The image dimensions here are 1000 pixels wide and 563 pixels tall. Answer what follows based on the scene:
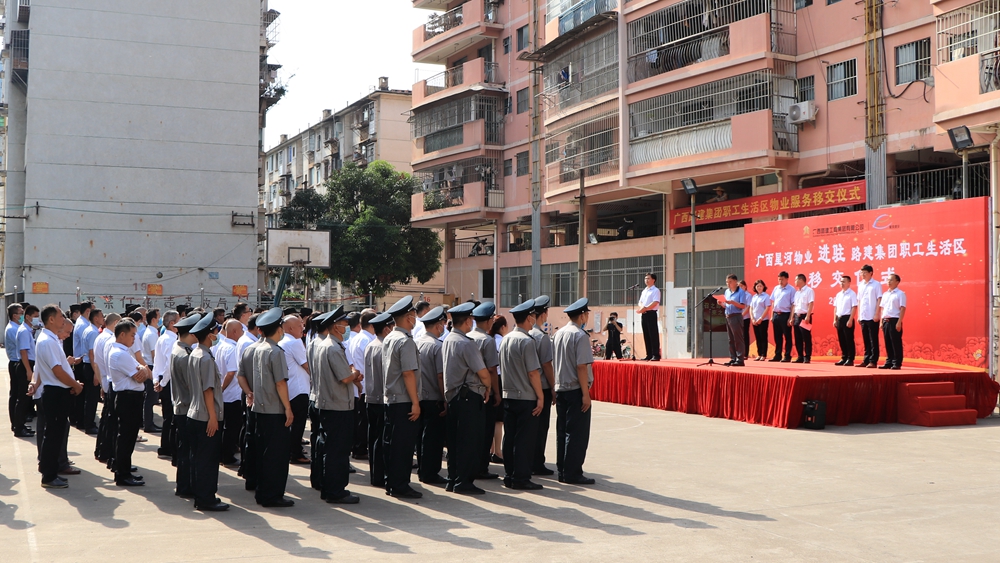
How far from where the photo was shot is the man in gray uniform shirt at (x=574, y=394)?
839cm

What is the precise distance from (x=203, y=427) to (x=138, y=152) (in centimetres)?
3469

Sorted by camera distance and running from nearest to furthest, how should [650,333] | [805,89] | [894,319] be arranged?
[894,319], [650,333], [805,89]

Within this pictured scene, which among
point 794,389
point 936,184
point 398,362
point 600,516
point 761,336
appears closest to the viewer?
point 600,516

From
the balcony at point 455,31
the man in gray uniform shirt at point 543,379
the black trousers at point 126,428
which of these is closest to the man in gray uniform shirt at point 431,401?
the man in gray uniform shirt at point 543,379

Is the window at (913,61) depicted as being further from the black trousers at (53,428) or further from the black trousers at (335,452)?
the black trousers at (53,428)

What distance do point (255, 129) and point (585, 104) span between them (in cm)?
2004

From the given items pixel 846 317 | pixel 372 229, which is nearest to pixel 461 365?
pixel 846 317

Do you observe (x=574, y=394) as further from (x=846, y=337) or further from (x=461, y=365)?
(x=846, y=337)

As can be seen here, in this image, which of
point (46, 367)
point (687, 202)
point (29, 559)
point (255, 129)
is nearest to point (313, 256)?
point (255, 129)

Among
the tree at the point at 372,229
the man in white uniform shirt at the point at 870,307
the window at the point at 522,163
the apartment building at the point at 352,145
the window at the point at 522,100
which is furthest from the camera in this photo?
the apartment building at the point at 352,145

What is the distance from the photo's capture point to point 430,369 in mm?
8156

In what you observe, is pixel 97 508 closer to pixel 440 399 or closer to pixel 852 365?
pixel 440 399

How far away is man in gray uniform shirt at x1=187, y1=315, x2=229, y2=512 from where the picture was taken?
7.27 meters

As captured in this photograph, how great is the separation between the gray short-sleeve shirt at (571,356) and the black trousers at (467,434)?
0.91m
